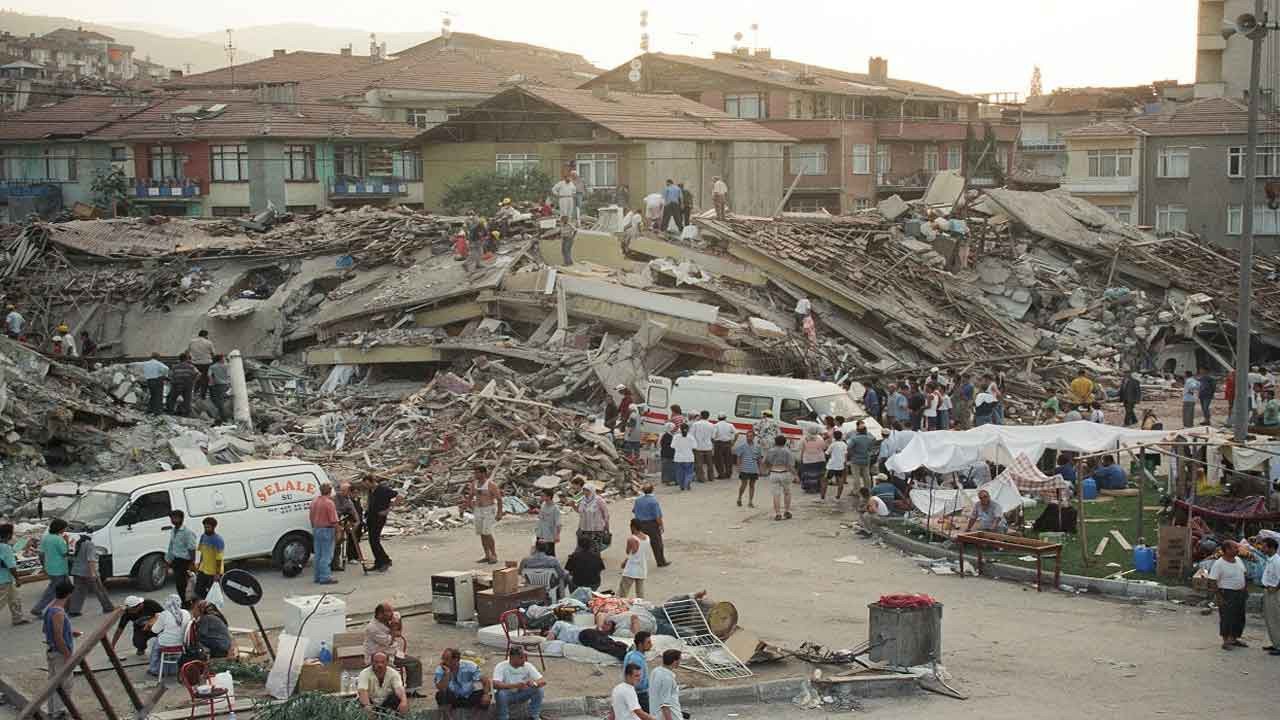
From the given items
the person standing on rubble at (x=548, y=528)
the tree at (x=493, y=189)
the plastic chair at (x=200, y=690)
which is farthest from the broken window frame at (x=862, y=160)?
the plastic chair at (x=200, y=690)

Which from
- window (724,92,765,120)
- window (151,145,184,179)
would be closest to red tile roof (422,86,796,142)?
window (724,92,765,120)

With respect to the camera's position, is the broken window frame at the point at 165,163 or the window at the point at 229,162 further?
the broken window frame at the point at 165,163

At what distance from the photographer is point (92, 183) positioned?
6662 cm

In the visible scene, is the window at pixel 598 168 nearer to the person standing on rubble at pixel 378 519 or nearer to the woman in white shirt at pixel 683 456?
the woman in white shirt at pixel 683 456

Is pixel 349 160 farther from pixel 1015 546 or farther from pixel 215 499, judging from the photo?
pixel 1015 546

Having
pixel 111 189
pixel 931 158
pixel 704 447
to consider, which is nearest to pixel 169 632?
pixel 704 447

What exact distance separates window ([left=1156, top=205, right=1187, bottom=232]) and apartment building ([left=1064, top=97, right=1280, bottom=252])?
0.04 metres

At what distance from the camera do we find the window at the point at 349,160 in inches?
2704

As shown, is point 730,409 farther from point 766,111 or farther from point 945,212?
point 766,111

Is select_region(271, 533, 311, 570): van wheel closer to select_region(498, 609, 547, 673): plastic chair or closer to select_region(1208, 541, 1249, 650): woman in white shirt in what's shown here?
select_region(498, 609, 547, 673): plastic chair

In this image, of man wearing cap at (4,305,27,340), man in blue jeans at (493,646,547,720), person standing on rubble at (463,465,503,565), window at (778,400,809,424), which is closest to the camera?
man in blue jeans at (493,646,547,720)

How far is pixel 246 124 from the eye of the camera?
67125mm

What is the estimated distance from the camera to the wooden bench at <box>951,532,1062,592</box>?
19141 mm

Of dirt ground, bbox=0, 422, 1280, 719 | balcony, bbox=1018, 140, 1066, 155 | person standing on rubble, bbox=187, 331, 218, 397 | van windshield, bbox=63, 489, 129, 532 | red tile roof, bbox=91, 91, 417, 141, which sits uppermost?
red tile roof, bbox=91, 91, 417, 141
